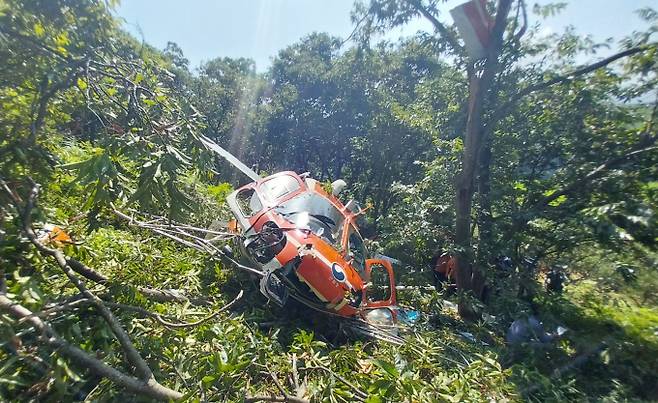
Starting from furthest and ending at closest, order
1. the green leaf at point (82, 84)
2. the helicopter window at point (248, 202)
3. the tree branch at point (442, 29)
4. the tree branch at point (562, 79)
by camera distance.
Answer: the tree branch at point (442, 29)
the helicopter window at point (248, 202)
the tree branch at point (562, 79)
the green leaf at point (82, 84)

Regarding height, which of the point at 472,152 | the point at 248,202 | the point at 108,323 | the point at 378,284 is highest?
the point at 472,152

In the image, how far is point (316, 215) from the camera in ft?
17.0

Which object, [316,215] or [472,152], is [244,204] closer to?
[316,215]

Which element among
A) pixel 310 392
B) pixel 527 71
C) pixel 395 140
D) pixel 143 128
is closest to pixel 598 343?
pixel 310 392

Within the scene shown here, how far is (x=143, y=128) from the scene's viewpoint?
2.34 metres

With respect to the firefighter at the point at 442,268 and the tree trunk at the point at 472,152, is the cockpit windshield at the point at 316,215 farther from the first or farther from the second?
the firefighter at the point at 442,268

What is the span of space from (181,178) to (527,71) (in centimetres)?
591

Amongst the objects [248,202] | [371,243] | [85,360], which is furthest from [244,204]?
[85,360]

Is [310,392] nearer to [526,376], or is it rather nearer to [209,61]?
[526,376]

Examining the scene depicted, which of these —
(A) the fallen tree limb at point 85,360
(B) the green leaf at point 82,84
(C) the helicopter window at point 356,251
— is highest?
(B) the green leaf at point 82,84

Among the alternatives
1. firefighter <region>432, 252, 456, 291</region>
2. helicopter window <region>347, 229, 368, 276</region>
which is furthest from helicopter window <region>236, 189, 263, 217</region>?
firefighter <region>432, 252, 456, 291</region>

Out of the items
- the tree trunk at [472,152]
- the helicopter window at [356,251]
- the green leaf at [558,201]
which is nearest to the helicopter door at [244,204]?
the helicopter window at [356,251]

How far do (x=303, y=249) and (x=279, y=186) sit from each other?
2.06m

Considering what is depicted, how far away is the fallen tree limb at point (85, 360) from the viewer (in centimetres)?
189
